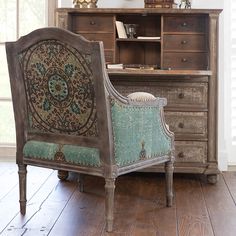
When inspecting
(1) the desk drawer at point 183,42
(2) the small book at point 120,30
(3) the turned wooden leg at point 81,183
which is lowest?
(3) the turned wooden leg at point 81,183

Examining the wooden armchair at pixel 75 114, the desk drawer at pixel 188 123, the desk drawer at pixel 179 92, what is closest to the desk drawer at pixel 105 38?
the desk drawer at pixel 179 92

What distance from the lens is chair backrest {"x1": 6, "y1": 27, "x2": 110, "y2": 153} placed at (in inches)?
91.0

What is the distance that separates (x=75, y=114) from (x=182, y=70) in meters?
1.14

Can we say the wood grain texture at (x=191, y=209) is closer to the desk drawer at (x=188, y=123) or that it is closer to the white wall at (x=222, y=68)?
the desk drawer at (x=188, y=123)

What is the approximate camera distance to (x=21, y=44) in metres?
2.50

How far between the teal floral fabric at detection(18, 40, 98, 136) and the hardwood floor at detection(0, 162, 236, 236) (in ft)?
1.63

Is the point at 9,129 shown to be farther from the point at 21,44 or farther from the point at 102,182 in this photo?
the point at 21,44

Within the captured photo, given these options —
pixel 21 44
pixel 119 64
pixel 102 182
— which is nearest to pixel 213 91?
pixel 119 64

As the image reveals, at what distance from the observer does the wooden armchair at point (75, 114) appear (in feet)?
7.65

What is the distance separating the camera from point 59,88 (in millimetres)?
2436

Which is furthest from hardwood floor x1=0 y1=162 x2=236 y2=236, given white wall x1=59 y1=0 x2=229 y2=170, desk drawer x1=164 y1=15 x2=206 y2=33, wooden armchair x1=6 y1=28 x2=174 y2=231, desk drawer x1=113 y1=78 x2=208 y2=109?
desk drawer x1=164 y1=15 x2=206 y2=33

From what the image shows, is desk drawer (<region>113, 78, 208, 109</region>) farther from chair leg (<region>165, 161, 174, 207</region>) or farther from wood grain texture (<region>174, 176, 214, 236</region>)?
chair leg (<region>165, 161, 174, 207</region>)

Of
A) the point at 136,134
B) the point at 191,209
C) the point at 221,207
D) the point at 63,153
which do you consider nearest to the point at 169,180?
the point at 191,209

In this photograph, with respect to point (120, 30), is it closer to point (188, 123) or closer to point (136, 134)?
point (188, 123)
